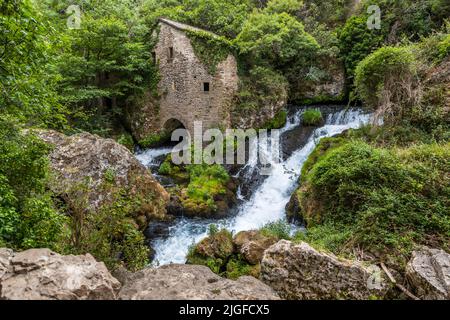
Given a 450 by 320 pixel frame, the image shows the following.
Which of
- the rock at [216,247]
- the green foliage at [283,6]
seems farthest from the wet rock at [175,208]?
the green foliage at [283,6]

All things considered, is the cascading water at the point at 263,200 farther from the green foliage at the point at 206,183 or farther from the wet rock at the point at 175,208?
the green foliage at the point at 206,183

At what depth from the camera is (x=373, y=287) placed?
186 inches

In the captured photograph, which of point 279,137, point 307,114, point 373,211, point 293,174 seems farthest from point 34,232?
point 307,114

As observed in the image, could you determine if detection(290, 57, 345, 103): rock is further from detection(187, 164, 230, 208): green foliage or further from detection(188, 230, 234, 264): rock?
detection(188, 230, 234, 264): rock

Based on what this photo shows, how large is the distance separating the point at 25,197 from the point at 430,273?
650 centimetres

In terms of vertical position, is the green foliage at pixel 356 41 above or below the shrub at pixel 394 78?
above

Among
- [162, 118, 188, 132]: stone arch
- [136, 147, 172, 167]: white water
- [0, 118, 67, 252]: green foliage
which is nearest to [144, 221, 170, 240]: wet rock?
[136, 147, 172, 167]: white water

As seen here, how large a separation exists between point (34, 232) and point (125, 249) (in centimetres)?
179

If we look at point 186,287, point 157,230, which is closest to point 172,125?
point 157,230

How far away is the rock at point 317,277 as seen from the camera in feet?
15.4

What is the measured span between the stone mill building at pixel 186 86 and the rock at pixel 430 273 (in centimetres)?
1081

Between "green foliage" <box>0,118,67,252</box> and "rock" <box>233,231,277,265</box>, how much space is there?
427cm

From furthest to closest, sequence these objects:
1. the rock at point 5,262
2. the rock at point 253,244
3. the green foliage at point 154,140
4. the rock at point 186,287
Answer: the green foliage at point 154,140, the rock at point 253,244, the rock at point 186,287, the rock at point 5,262

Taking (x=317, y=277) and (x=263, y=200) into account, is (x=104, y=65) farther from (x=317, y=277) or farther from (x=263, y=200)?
(x=317, y=277)
